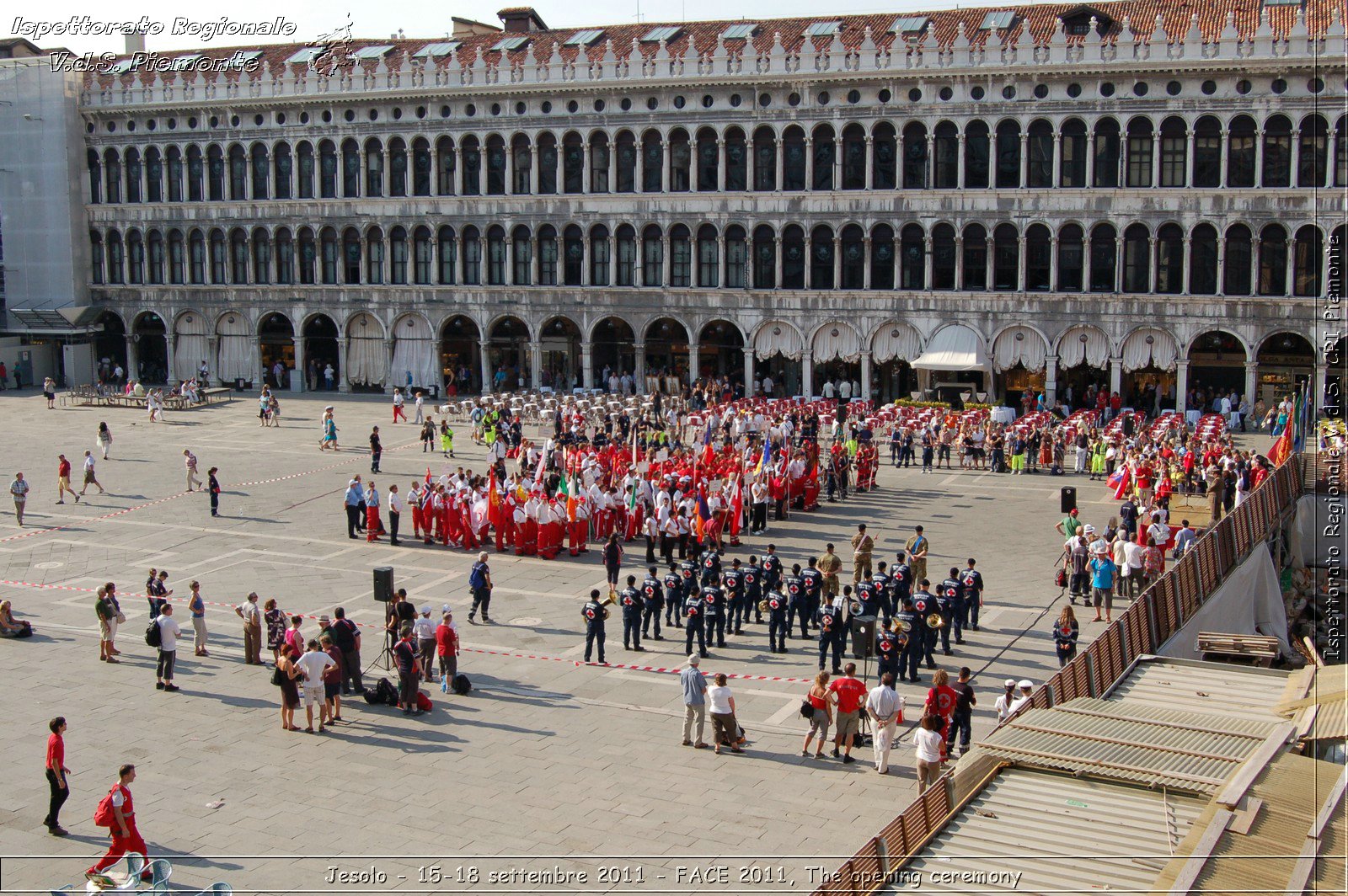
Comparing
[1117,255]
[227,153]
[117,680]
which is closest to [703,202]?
[1117,255]

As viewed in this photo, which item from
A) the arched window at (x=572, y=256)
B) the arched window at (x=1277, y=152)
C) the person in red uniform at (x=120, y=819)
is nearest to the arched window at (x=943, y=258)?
the arched window at (x=1277, y=152)

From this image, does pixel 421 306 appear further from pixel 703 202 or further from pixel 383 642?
pixel 383 642

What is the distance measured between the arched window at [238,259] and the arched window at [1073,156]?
121ft

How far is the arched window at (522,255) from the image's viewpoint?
61456 millimetres

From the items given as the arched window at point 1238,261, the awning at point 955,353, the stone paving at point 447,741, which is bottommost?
the stone paving at point 447,741

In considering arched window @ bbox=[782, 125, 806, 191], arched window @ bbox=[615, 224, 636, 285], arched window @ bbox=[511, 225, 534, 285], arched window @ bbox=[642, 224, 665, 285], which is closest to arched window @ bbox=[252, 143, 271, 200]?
arched window @ bbox=[511, 225, 534, 285]

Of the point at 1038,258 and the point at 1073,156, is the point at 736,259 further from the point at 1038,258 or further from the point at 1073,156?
the point at 1073,156

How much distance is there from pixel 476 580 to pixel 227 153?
155ft

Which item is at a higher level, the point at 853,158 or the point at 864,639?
the point at 853,158

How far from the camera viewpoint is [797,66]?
55.6m

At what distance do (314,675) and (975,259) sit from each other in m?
40.6

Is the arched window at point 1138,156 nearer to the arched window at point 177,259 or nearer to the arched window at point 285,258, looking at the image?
the arched window at point 285,258

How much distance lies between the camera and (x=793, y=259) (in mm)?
57438

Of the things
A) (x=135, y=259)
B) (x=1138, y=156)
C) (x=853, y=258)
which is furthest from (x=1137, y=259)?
(x=135, y=259)
